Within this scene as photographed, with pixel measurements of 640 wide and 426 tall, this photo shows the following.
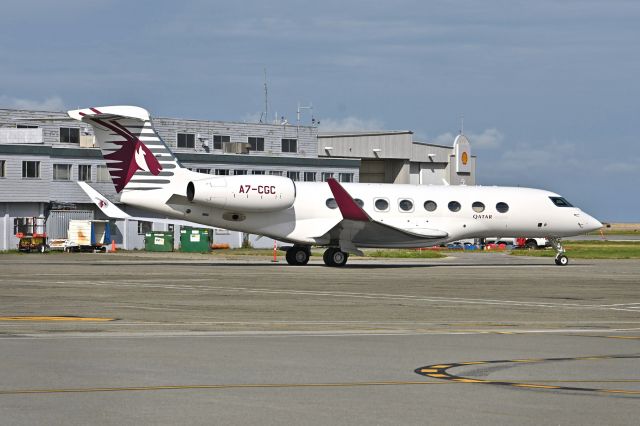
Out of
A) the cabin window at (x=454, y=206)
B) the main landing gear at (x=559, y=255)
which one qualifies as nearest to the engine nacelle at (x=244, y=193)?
the cabin window at (x=454, y=206)

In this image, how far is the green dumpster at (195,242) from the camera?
253ft

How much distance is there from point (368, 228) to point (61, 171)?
1582 inches

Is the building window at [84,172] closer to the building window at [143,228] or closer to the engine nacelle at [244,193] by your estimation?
the building window at [143,228]

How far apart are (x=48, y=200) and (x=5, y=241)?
4638 mm

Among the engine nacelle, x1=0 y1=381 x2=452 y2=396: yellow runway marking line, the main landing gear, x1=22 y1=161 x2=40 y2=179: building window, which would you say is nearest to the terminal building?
x1=22 y1=161 x2=40 y2=179: building window

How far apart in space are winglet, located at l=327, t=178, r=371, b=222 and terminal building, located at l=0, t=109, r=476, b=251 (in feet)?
89.4

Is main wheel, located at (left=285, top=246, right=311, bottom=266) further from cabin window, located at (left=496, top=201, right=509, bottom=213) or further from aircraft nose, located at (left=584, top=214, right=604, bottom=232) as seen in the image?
aircraft nose, located at (left=584, top=214, right=604, bottom=232)

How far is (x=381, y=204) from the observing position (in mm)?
47875

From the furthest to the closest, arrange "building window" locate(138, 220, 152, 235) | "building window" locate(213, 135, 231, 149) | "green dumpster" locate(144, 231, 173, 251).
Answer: "building window" locate(213, 135, 231, 149) → "building window" locate(138, 220, 152, 235) → "green dumpster" locate(144, 231, 173, 251)

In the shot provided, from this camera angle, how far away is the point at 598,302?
1062 inches

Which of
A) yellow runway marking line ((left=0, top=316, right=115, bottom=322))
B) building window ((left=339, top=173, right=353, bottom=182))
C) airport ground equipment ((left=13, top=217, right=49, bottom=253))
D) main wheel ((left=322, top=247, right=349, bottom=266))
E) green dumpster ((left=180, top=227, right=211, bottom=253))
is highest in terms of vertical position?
building window ((left=339, top=173, right=353, bottom=182))

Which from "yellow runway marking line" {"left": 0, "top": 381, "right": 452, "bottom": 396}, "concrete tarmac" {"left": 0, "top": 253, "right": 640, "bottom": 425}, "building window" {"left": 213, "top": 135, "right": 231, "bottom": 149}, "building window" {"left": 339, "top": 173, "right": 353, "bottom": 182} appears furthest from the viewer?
"building window" {"left": 339, "top": 173, "right": 353, "bottom": 182}

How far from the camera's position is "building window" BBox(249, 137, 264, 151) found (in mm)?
92938

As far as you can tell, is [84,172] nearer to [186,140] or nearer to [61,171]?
[61,171]
